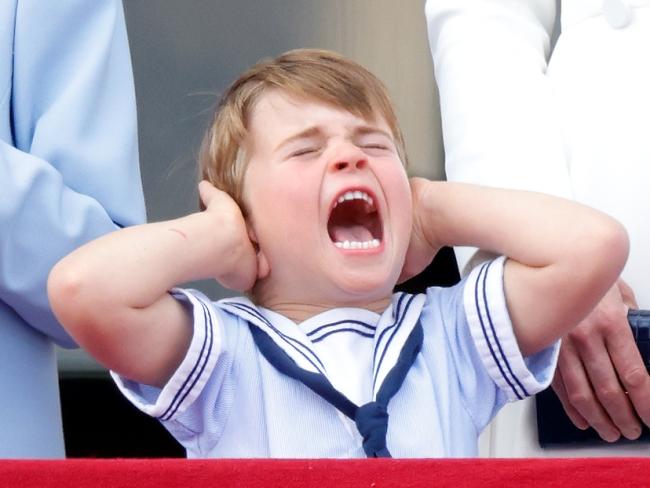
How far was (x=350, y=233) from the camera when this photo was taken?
1359 mm

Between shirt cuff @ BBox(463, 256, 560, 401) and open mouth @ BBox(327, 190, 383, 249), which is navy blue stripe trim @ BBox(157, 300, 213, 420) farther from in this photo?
shirt cuff @ BBox(463, 256, 560, 401)

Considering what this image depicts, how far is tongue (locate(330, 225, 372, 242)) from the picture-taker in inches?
53.2

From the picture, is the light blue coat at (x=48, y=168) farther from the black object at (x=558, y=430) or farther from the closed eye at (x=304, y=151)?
the black object at (x=558, y=430)

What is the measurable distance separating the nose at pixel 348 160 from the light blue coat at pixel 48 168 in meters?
0.26

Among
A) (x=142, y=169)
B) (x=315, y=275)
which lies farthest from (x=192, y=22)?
(x=315, y=275)

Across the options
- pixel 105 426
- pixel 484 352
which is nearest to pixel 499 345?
pixel 484 352

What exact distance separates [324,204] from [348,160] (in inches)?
2.0

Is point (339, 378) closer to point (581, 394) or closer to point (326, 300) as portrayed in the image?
point (326, 300)

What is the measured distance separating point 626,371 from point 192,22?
123 centimetres

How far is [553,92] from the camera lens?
1.68 m

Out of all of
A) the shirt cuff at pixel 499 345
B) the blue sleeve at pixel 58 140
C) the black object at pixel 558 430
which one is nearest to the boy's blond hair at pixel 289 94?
the blue sleeve at pixel 58 140

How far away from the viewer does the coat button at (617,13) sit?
5.37 feet

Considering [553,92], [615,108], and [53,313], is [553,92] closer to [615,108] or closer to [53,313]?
[615,108]

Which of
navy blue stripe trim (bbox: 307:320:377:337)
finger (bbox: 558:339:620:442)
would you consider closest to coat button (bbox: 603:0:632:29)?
finger (bbox: 558:339:620:442)
